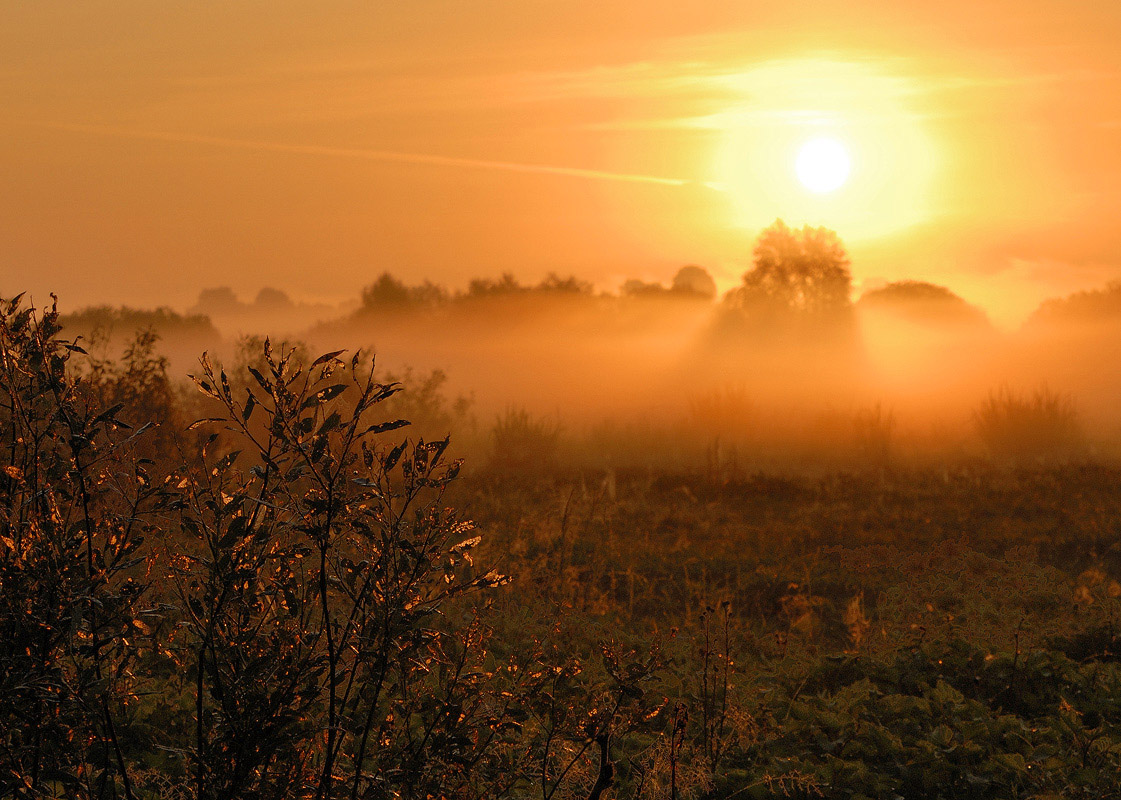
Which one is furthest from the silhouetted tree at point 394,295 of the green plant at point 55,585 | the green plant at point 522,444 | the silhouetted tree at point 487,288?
the green plant at point 55,585

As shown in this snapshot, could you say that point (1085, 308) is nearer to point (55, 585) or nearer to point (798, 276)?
point (798, 276)

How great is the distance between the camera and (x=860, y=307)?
3228 cm

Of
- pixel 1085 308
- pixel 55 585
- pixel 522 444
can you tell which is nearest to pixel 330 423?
pixel 55 585

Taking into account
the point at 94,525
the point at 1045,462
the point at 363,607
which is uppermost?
the point at 94,525

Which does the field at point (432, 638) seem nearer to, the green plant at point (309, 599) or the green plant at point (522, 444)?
the green plant at point (309, 599)

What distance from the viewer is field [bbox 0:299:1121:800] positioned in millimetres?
1954

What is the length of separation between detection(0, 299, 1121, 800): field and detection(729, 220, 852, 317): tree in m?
20.8

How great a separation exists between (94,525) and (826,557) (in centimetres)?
749

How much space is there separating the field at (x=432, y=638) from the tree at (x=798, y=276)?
20849 millimetres

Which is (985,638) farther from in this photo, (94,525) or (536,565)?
(94,525)

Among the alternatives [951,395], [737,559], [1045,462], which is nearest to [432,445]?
[737,559]

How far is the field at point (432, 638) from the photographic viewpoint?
1.95 metres

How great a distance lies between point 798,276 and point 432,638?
29.1m

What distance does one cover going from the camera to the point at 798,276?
98.0 ft
